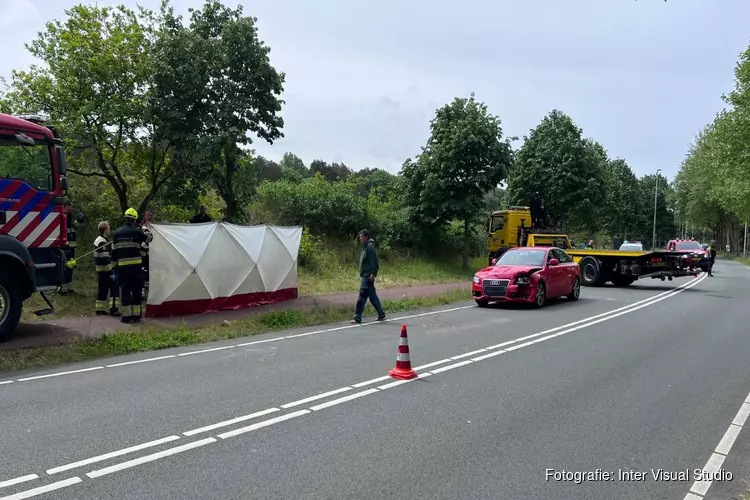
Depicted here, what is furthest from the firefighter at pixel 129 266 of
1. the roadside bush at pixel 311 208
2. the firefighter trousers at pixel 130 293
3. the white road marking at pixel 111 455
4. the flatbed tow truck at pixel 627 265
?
the flatbed tow truck at pixel 627 265

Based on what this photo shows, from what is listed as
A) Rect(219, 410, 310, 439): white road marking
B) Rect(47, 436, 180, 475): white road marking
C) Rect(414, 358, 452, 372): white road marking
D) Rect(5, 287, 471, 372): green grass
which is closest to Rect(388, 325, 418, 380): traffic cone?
Rect(414, 358, 452, 372): white road marking

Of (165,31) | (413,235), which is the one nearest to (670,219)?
(413,235)

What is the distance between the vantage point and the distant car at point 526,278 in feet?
47.6

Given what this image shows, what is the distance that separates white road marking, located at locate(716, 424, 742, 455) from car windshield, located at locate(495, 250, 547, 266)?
9.89m

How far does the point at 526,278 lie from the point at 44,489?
12348mm

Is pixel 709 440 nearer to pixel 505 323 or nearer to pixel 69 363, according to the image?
pixel 505 323

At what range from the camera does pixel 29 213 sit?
9.33 meters

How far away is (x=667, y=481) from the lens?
4316 mm

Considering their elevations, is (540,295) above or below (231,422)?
above

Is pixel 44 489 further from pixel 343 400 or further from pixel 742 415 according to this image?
pixel 742 415

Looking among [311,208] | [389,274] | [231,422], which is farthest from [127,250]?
[311,208]

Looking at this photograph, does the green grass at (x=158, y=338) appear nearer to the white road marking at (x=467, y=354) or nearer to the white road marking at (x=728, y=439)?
the white road marking at (x=467, y=354)

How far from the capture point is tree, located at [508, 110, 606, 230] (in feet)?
119

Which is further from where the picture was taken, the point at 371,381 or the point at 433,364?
the point at 433,364
